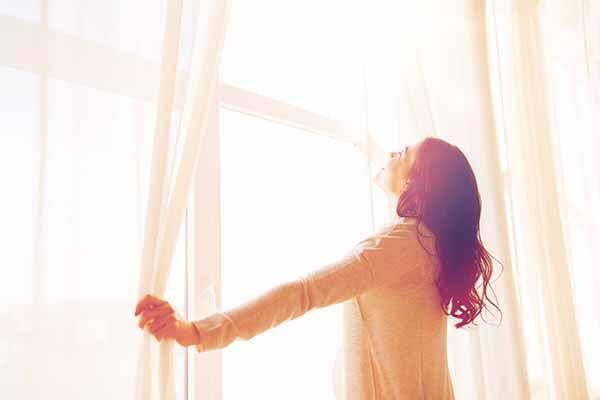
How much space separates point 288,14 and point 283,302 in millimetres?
1087

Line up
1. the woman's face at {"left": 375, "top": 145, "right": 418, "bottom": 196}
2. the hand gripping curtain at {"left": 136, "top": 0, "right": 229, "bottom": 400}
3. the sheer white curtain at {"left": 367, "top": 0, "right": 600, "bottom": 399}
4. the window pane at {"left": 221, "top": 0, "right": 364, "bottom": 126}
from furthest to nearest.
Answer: the sheer white curtain at {"left": 367, "top": 0, "right": 600, "bottom": 399} → the window pane at {"left": 221, "top": 0, "right": 364, "bottom": 126} → the woman's face at {"left": 375, "top": 145, "right": 418, "bottom": 196} → the hand gripping curtain at {"left": 136, "top": 0, "right": 229, "bottom": 400}

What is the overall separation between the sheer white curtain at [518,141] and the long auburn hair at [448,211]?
0.41 metres

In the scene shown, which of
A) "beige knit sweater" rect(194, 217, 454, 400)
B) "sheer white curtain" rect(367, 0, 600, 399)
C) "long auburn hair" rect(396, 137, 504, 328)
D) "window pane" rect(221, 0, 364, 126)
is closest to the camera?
"beige knit sweater" rect(194, 217, 454, 400)

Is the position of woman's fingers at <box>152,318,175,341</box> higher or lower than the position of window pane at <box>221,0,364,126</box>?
lower

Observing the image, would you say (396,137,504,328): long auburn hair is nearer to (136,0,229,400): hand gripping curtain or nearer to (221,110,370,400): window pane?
(221,110,370,400): window pane

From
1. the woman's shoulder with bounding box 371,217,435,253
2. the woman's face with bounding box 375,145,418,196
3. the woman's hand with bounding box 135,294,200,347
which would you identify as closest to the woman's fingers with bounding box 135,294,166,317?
the woman's hand with bounding box 135,294,200,347

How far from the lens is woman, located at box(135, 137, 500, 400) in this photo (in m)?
0.90

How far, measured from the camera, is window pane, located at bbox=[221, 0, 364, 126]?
4.84 ft

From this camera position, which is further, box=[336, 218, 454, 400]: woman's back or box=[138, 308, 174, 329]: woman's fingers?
box=[336, 218, 454, 400]: woman's back

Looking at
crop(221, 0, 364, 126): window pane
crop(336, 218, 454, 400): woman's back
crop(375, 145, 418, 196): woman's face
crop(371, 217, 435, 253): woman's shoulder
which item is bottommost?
crop(336, 218, 454, 400): woman's back

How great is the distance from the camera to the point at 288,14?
162cm

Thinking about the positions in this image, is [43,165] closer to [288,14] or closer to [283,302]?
[283,302]

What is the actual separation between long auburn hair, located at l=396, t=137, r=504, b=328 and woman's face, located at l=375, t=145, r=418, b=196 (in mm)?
30

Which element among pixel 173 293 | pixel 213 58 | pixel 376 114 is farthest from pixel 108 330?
pixel 376 114
